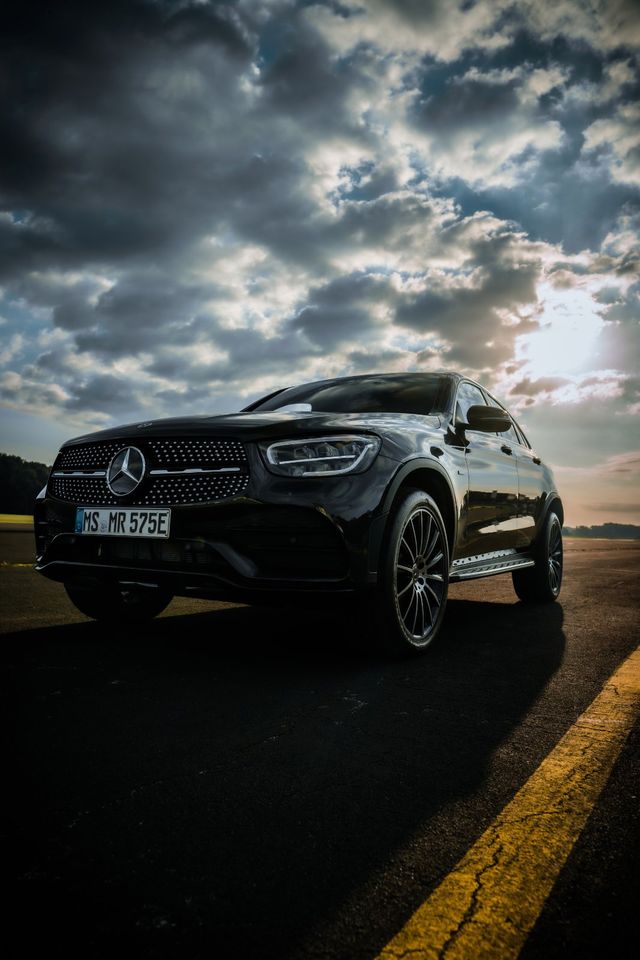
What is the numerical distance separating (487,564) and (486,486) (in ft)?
1.78

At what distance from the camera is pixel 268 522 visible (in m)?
2.89

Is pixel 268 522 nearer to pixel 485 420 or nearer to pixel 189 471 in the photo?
pixel 189 471

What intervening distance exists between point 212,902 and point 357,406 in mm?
3468

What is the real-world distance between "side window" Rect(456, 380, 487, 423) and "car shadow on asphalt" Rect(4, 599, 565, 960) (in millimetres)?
1757

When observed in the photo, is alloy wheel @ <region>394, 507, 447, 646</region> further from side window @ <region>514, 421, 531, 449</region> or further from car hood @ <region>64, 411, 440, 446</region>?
side window @ <region>514, 421, 531, 449</region>

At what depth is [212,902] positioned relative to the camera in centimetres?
120

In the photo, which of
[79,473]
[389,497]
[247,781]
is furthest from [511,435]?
[247,781]

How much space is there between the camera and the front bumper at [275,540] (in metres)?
2.87

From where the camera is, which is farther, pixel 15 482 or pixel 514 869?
pixel 15 482

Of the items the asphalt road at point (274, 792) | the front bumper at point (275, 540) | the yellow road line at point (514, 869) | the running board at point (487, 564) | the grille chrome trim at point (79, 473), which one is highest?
the grille chrome trim at point (79, 473)

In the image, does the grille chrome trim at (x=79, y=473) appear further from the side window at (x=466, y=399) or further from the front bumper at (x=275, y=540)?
the side window at (x=466, y=399)

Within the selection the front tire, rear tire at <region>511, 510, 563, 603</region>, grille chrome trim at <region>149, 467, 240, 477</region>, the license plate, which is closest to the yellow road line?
the front tire

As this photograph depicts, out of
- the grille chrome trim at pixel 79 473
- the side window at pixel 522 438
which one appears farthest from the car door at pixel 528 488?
the grille chrome trim at pixel 79 473

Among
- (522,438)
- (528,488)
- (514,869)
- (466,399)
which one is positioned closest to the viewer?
(514,869)
